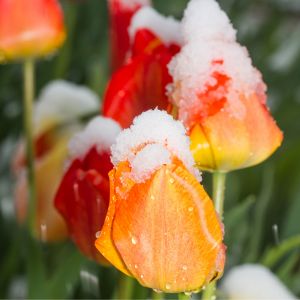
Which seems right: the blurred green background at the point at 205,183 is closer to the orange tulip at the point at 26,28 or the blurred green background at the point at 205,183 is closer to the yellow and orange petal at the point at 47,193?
the yellow and orange petal at the point at 47,193

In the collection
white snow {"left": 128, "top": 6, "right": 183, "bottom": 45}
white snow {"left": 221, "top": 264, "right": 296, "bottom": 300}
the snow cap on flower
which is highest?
white snow {"left": 128, "top": 6, "right": 183, "bottom": 45}

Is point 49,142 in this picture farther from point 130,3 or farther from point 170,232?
point 170,232

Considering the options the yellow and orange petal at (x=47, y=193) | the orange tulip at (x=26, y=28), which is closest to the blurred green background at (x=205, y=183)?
the yellow and orange petal at (x=47, y=193)

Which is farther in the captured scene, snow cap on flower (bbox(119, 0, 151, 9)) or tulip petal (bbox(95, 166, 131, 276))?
snow cap on flower (bbox(119, 0, 151, 9))

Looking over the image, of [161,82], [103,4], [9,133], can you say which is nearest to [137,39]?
[161,82]

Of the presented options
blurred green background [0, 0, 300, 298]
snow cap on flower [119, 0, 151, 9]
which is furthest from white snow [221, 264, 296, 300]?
snow cap on flower [119, 0, 151, 9]

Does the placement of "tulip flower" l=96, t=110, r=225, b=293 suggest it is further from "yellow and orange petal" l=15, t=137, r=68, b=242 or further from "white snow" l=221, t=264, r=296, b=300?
"yellow and orange petal" l=15, t=137, r=68, b=242

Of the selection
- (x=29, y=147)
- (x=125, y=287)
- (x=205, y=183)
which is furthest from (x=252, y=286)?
(x=205, y=183)
